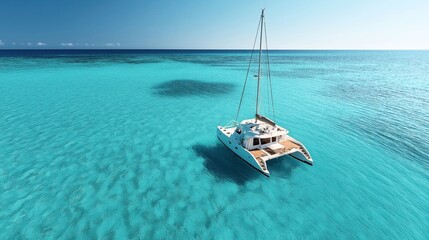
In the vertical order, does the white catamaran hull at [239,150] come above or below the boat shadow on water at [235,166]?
above

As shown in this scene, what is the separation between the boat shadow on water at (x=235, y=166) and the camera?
16.1 metres

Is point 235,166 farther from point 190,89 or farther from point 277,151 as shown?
point 190,89

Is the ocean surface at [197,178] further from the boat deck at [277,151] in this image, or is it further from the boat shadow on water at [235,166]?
the boat deck at [277,151]

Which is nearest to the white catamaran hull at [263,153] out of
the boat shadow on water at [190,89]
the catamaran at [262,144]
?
the catamaran at [262,144]

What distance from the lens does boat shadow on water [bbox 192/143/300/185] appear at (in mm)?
16125

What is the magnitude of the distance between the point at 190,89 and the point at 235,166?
3210cm

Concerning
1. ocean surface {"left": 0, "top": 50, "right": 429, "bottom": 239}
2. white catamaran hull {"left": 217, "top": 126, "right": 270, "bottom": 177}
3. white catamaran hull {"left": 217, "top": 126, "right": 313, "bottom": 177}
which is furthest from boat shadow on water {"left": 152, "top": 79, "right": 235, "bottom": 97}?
white catamaran hull {"left": 217, "top": 126, "right": 313, "bottom": 177}

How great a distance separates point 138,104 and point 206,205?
83.9 ft

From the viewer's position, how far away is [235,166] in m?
17.4

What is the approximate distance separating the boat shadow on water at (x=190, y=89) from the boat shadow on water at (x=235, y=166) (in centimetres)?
2386

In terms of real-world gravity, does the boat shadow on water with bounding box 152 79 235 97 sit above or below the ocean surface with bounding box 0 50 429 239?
above

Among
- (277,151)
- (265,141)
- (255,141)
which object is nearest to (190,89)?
(255,141)

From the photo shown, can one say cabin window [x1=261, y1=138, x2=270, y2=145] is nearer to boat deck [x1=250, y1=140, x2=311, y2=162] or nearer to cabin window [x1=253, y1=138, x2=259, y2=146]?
cabin window [x1=253, y1=138, x2=259, y2=146]

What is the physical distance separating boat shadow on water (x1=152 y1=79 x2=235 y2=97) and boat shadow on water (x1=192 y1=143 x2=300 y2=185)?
2386 cm
